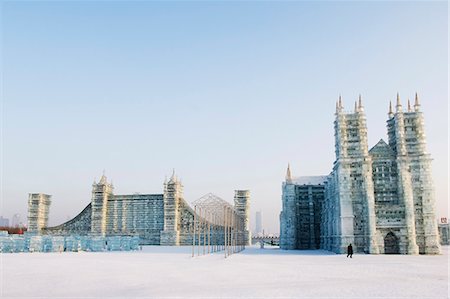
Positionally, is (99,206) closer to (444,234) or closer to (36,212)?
(36,212)

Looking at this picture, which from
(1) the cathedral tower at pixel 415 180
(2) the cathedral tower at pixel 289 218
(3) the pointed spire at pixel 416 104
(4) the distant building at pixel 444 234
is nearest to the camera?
(1) the cathedral tower at pixel 415 180

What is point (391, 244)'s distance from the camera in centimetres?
5153

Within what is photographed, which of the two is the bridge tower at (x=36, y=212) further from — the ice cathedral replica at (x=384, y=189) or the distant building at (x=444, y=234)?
the distant building at (x=444, y=234)

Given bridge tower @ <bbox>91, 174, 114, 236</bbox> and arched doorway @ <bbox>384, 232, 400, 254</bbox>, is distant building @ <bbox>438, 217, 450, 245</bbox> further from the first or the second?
bridge tower @ <bbox>91, 174, 114, 236</bbox>

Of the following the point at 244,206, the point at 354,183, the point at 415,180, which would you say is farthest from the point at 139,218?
the point at 415,180

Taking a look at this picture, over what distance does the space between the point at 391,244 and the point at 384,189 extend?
7520 mm

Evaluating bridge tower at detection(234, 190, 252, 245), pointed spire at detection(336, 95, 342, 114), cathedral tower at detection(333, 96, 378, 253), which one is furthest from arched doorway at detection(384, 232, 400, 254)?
bridge tower at detection(234, 190, 252, 245)

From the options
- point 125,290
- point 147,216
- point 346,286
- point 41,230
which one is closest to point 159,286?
point 125,290

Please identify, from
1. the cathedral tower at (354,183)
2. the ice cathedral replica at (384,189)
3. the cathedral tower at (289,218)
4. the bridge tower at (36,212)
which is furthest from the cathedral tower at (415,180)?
the bridge tower at (36,212)

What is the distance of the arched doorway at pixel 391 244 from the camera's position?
2015 inches

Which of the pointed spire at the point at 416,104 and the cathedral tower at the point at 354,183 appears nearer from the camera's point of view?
the cathedral tower at the point at 354,183

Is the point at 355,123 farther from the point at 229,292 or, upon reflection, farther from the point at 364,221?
the point at 229,292

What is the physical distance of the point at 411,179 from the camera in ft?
176

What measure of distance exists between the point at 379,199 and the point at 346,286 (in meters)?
39.2
